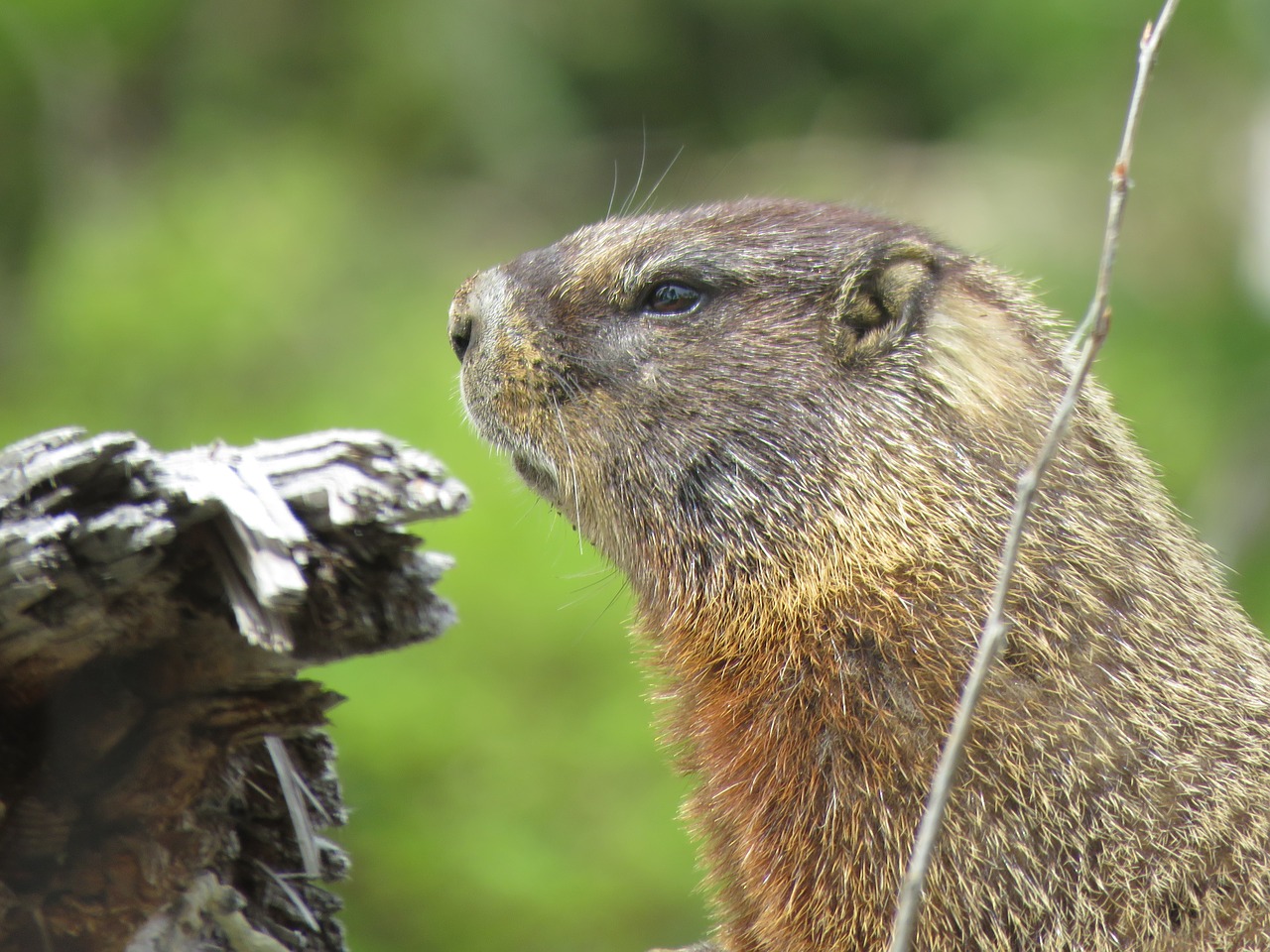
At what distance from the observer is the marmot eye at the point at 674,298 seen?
3707mm

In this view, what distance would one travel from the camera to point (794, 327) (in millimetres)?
3619

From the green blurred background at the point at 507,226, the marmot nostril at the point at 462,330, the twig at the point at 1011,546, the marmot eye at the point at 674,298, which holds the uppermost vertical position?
the green blurred background at the point at 507,226

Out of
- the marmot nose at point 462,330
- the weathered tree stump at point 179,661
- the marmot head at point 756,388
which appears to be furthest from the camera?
the marmot nose at point 462,330

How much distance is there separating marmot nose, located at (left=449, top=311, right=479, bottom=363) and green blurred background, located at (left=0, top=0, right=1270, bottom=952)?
6.32 feet

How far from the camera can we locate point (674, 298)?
372 cm

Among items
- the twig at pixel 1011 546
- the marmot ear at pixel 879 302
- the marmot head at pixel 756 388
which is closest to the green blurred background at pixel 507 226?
the marmot head at pixel 756 388

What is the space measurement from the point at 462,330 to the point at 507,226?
1017cm

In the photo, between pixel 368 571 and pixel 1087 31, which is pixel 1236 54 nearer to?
pixel 1087 31

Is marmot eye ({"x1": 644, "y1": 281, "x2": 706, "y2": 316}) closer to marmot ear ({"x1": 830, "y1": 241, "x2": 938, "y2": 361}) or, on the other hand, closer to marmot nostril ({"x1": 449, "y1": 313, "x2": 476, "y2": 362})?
marmot ear ({"x1": 830, "y1": 241, "x2": 938, "y2": 361})

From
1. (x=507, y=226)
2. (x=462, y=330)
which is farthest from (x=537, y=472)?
(x=507, y=226)

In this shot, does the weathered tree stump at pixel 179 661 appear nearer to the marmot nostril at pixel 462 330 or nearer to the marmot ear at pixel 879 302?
the marmot nostril at pixel 462 330

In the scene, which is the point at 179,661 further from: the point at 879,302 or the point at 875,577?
the point at 879,302

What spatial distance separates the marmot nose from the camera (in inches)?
151

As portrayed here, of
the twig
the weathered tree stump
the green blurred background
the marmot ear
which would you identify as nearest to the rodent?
the marmot ear
